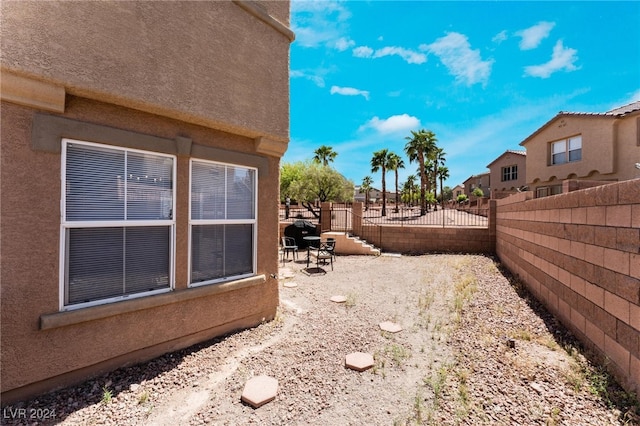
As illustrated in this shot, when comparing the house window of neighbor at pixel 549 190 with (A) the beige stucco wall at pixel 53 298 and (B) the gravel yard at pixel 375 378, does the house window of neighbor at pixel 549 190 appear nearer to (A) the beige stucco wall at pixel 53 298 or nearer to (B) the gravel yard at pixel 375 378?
(B) the gravel yard at pixel 375 378

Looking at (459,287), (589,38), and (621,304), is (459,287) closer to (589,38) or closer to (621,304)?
(621,304)

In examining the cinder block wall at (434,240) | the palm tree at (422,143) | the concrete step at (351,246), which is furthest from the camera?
the palm tree at (422,143)

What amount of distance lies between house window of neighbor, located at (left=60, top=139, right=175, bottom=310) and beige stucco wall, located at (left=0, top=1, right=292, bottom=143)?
2.19 feet

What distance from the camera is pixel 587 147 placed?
15.6 m

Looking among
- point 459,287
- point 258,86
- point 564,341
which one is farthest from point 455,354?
point 258,86

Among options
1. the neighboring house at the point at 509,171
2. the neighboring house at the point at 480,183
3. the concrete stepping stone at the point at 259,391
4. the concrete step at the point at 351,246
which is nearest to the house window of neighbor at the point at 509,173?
the neighboring house at the point at 509,171

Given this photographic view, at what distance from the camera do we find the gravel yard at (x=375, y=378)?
2598 millimetres

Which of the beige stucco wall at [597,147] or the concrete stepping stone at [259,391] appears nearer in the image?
the concrete stepping stone at [259,391]

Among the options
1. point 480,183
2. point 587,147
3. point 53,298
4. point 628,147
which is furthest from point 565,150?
point 480,183

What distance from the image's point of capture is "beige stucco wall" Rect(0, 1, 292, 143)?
257cm

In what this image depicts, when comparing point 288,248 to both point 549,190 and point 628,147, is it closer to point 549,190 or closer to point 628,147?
point 549,190

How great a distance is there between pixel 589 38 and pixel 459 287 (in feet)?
35.0

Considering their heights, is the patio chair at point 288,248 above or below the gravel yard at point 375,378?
above

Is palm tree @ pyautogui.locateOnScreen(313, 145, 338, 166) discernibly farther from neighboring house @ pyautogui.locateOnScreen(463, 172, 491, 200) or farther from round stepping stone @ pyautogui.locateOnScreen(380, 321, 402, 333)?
round stepping stone @ pyautogui.locateOnScreen(380, 321, 402, 333)
